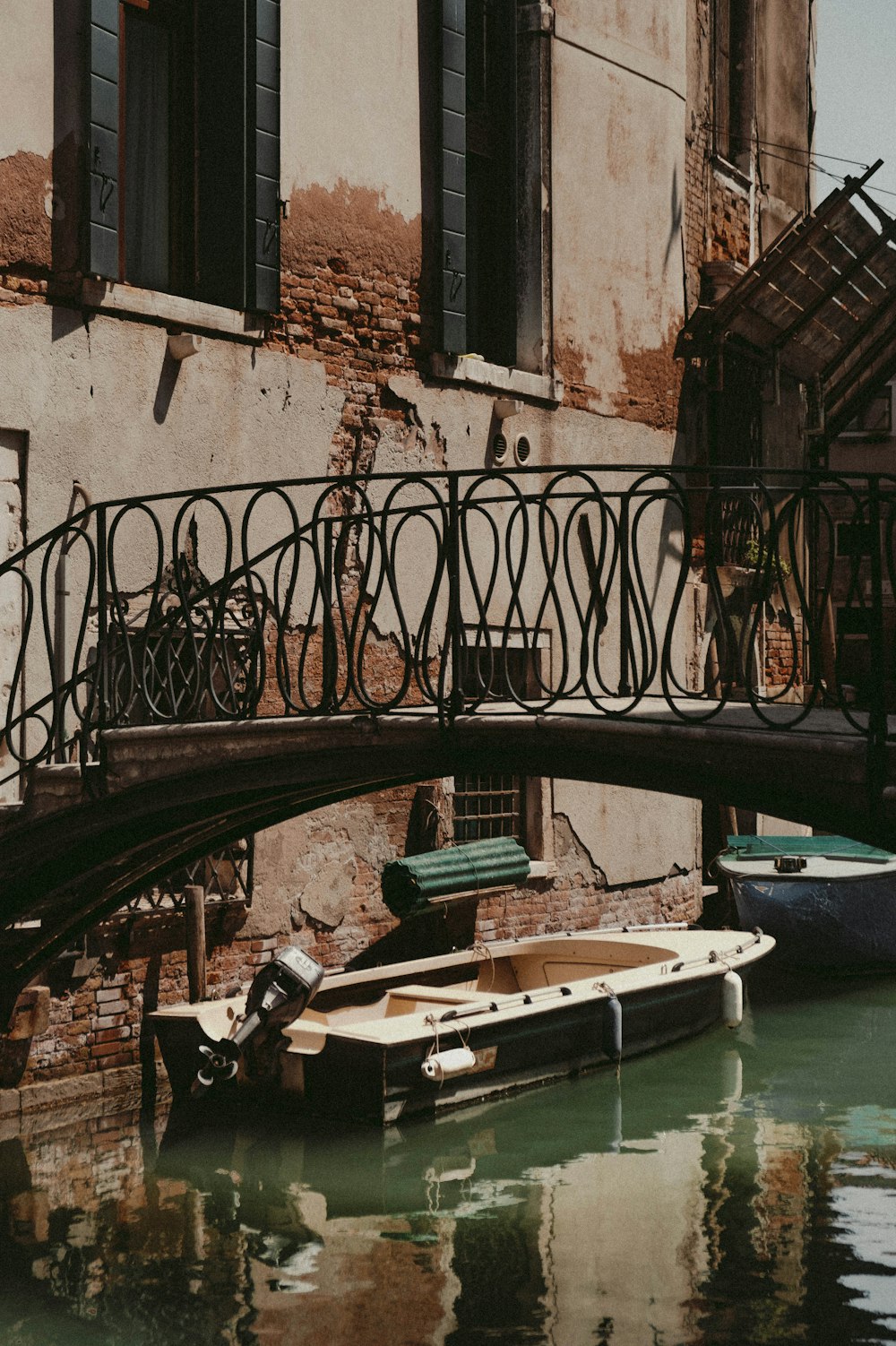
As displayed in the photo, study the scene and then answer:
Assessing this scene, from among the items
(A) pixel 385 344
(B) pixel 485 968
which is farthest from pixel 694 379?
(B) pixel 485 968

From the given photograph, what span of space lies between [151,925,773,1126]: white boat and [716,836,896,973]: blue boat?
1.09 m

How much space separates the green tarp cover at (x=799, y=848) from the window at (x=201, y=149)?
21.8ft

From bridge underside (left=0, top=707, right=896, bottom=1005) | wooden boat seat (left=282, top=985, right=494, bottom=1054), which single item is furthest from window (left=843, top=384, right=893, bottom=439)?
bridge underside (left=0, top=707, right=896, bottom=1005)

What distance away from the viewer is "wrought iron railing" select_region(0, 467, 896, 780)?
536cm

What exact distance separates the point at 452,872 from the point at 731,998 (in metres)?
2.36

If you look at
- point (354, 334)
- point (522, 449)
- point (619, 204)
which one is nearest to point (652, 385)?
point (619, 204)

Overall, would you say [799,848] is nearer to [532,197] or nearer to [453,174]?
[532,197]

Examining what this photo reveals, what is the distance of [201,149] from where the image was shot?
30.5 feet

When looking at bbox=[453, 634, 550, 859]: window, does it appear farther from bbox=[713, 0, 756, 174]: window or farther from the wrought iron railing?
bbox=[713, 0, 756, 174]: window

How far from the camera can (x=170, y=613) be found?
6.40 m

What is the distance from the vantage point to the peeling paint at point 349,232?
31.6ft

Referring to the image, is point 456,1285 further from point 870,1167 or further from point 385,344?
point 385,344

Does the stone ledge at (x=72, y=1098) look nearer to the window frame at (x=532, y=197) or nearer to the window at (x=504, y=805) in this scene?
the window at (x=504, y=805)

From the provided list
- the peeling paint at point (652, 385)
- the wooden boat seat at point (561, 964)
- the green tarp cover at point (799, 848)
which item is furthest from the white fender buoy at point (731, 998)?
the peeling paint at point (652, 385)
